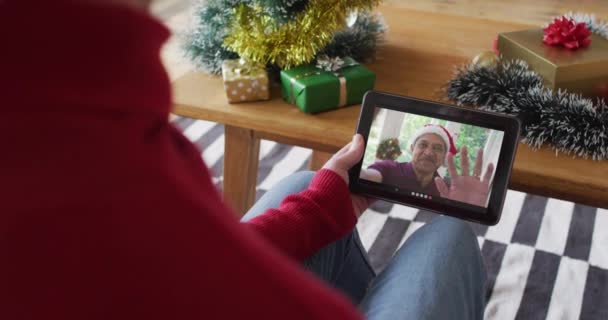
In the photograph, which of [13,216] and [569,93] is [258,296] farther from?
[569,93]

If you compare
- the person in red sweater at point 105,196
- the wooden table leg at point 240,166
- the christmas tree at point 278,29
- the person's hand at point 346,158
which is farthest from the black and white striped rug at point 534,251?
the person in red sweater at point 105,196

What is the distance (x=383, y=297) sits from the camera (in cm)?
73

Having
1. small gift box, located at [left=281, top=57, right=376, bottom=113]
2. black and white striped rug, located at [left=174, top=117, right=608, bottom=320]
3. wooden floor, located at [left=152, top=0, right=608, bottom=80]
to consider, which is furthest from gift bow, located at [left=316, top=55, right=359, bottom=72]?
wooden floor, located at [left=152, top=0, right=608, bottom=80]

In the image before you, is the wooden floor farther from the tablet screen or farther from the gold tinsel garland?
the tablet screen

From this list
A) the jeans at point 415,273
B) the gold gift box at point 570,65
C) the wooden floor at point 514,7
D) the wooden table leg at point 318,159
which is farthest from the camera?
the wooden floor at point 514,7

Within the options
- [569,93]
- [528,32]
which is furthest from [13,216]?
[528,32]

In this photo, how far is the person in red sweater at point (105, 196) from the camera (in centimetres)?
28

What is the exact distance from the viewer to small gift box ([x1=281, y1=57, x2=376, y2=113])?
952 mm

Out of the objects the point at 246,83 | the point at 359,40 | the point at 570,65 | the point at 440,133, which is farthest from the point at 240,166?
the point at 570,65

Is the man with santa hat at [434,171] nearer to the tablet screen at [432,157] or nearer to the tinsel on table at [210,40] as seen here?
the tablet screen at [432,157]

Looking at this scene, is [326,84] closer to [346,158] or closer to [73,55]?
[346,158]

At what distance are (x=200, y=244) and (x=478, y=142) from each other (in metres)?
0.58

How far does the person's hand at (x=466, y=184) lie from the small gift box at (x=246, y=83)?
0.31 m

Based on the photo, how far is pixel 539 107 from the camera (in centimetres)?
88
